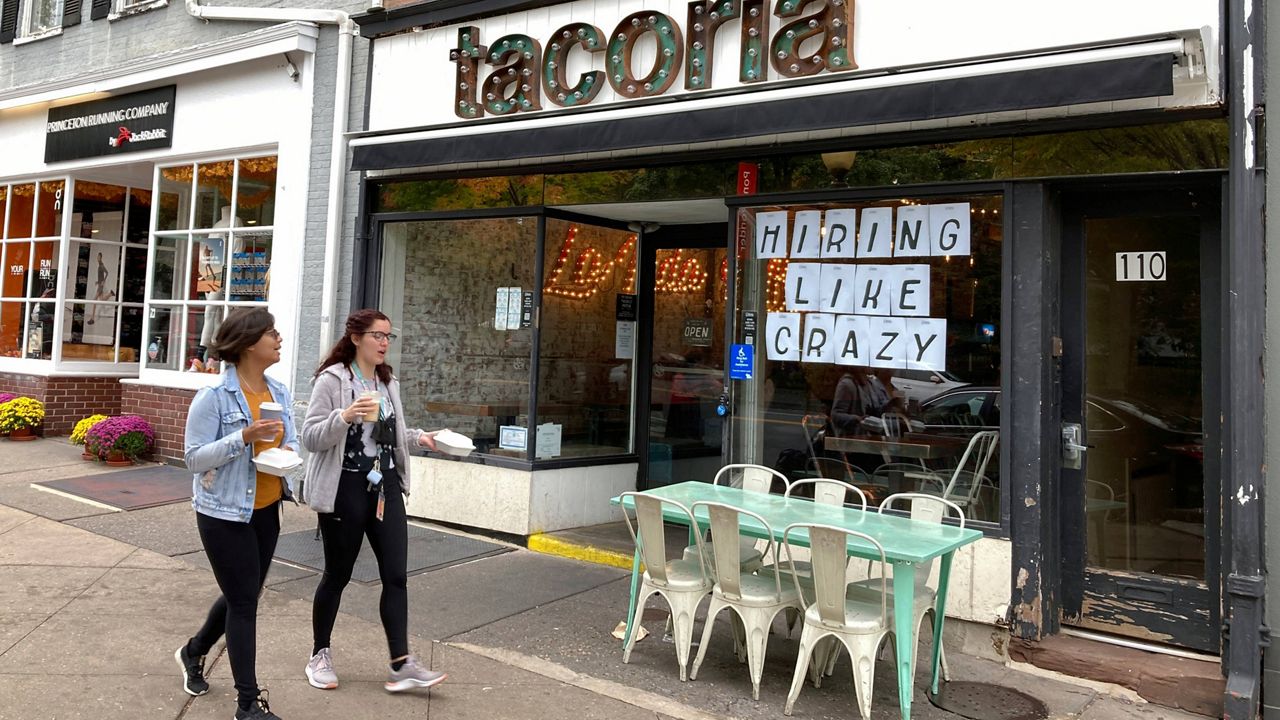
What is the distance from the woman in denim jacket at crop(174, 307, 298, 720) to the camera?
11.9 feet

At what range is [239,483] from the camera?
12.0 ft

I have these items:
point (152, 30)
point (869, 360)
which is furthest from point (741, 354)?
point (152, 30)

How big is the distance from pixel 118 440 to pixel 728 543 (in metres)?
7.56

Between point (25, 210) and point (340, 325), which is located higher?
point (25, 210)

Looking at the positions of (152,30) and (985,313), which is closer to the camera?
(985,313)

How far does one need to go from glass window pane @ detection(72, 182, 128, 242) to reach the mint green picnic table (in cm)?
945

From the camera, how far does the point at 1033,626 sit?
16.8 ft

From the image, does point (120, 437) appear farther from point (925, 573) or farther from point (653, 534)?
point (925, 573)

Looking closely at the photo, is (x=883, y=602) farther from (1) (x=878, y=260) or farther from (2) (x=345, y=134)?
(2) (x=345, y=134)

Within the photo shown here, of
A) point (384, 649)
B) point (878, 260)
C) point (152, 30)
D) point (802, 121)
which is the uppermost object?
point (152, 30)

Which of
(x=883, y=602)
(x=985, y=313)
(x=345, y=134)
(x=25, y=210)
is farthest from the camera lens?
(x=25, y=210)

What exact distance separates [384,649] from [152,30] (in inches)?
327

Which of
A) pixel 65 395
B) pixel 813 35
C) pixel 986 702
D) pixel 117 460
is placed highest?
pixel 813 35

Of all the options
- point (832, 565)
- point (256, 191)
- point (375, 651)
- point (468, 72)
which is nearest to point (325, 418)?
point (375, 651)
